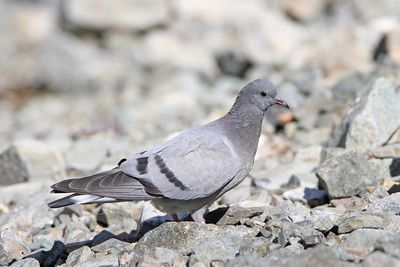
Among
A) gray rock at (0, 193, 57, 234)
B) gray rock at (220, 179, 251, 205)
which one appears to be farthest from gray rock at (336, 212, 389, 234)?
gray rock at (0, 193, 57, 234)

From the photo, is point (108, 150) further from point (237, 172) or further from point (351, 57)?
point (351, 57)

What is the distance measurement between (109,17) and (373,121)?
14611 millimetres

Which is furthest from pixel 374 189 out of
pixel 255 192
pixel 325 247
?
pixel 325 247

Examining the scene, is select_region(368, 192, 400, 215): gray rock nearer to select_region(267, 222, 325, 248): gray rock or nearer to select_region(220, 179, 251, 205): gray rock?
select_region(267, 222, 325, 248): gray rock

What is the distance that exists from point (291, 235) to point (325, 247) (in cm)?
55

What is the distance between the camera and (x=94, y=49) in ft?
69.6

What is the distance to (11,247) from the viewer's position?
21.3ft

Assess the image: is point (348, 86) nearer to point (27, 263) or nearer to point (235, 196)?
point (235, 196)

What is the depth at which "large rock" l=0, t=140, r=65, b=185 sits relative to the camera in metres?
9.12

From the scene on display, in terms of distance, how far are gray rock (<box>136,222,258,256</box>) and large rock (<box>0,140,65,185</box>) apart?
3.53 m

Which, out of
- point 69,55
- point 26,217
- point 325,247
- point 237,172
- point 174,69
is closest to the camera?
point 325,247

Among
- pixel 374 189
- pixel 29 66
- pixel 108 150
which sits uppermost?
pixel 374 189

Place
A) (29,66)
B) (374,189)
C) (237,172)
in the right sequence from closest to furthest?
(237,172)
(374,189)
(29,66)

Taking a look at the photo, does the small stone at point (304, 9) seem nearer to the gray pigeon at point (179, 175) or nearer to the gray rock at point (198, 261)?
the gray pigeon at point (179, 175)
